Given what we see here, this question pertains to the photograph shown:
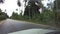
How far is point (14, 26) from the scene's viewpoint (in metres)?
1.54

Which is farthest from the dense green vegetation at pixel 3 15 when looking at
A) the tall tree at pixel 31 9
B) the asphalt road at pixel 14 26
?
the tall tree at pixel 31 9

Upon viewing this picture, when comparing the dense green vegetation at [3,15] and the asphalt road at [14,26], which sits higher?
the dense green vegetation at [3,15]

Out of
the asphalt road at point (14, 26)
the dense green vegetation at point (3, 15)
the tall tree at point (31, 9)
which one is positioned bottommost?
the asphalt road at point (14, 26)

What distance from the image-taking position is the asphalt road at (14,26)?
1.52m

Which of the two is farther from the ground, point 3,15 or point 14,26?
point 3,15

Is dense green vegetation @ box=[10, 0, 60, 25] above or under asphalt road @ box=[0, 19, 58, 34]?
above

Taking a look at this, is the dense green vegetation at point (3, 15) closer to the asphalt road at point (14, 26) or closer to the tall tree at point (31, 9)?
the asphalt road at point (14, 26)

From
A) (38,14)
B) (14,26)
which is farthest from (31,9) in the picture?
(14,26)

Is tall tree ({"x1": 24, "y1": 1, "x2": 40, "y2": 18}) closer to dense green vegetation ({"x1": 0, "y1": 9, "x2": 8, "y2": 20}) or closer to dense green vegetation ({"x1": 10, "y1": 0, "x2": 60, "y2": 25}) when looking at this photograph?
dense green vegetation ({"x1": 10, "y1": 0, "x2": 60, "y2": 25})

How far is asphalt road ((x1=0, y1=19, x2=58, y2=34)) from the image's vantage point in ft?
5.00

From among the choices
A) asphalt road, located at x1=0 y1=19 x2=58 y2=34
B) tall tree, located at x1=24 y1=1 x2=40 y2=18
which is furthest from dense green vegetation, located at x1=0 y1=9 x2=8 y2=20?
tall tree, located at x1=24 y1=1 x2=40 y2=18

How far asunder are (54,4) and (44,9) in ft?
0.42

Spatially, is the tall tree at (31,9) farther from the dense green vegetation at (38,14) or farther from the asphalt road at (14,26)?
the asphalt road at (14,26)

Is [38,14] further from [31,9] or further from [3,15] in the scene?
[3,15]
